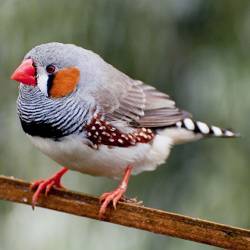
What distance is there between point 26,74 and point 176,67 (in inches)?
49.9

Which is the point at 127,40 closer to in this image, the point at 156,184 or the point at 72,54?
the point at 156,184

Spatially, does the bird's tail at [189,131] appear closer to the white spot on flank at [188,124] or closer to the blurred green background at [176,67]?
the white spot on flank at [188,124]

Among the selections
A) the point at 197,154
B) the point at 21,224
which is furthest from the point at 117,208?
the point at 21,224

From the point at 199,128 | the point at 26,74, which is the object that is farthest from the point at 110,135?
the point at 199,128

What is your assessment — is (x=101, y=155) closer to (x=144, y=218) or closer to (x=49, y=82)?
(x=49, y=82)

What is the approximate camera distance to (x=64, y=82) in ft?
9.39

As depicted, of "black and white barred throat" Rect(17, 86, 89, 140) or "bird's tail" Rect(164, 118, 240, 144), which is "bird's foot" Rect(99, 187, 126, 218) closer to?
"black and white barred throat" Rect(17, 86, 89, 140)

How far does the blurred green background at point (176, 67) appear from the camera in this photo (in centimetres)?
387

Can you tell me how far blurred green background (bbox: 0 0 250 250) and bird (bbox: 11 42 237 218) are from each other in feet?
2.23

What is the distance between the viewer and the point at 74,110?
9.45 ft

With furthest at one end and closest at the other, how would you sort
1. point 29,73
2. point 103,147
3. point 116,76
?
point 116,76 → point 103,147 → point 29,73

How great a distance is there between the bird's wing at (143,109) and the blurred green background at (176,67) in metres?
0.45

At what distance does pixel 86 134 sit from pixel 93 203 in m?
0.39

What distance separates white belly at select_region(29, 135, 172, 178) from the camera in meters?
2.88
